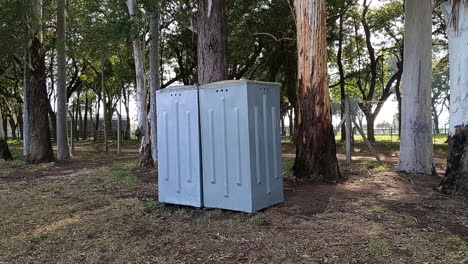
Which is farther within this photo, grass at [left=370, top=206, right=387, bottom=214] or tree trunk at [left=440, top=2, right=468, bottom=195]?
tree trunk at [left=440, top=2, right=468, bottom=195]

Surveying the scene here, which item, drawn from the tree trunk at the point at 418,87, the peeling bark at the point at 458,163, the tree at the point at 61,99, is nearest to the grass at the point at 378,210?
the peeling bark at the point at 458,163

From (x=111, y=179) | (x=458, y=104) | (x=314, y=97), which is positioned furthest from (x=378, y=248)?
(x=111, y=179)

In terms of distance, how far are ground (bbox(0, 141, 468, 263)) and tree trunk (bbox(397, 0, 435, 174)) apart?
148cm

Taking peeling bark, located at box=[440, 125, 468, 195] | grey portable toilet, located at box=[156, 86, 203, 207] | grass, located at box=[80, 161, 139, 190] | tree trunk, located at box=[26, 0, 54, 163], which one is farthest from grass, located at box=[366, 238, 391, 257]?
tree trunk, located at box=[26, 0, 54, 163]

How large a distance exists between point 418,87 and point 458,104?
269cm

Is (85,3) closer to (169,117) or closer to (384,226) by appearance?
(169,117)

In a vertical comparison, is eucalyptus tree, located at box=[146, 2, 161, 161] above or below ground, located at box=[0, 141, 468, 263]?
above

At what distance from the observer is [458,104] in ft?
20.9

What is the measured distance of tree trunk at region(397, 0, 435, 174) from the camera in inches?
350

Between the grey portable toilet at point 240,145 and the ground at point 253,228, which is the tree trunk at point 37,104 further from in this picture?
the grey portable toilet at point 240,145

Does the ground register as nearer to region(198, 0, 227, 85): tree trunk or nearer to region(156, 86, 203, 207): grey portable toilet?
region(156, 86, 203, 207): grey portable toilet

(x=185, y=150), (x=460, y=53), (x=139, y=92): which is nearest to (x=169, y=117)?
(x=185, y=150)

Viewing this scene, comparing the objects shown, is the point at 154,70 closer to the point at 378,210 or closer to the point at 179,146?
the point at 179,146

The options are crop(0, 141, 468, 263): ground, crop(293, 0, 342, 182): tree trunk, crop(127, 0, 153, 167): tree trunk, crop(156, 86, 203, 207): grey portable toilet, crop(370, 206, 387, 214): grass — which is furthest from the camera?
crop(127, 0, 153, 167): tree trunk
